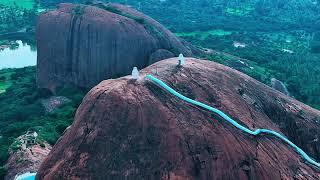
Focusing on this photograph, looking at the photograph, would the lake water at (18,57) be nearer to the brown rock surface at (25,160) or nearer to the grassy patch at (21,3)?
the grassy patch at (21,3)

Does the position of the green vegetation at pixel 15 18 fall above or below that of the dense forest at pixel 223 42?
below

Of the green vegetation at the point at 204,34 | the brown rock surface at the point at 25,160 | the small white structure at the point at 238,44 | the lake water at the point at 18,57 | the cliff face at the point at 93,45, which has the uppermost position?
the cliff face at the point at 93,45

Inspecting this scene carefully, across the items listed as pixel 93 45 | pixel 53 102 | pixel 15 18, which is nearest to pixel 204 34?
pixel 15 18

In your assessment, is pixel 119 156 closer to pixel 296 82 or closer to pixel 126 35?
pixel 126 35

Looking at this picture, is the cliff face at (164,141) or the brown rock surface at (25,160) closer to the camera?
the cliff face at (164,141)

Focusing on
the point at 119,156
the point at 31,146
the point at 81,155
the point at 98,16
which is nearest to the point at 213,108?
the point at 119,156

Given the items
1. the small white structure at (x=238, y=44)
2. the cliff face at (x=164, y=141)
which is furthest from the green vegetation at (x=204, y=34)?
the cliff face at (x=164, y=141)

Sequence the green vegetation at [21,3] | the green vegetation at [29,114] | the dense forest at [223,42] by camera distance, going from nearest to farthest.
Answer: the green vegetation at [29,114]
the dense forest at [223,42]
the green vegetation at [21,3]

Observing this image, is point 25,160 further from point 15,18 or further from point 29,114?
point 15,18

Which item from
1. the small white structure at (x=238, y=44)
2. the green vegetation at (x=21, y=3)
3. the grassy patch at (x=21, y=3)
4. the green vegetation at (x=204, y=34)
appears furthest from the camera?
the grassy patch at (x=21, y=3)
